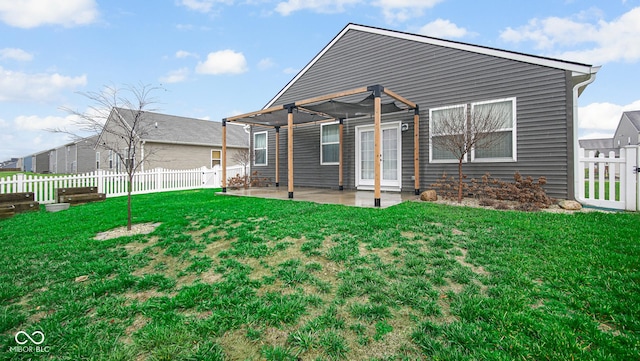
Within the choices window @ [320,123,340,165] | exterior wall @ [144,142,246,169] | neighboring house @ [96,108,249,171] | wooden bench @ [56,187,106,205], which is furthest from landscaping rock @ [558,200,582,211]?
exterior wall @ [144,142,246,169]

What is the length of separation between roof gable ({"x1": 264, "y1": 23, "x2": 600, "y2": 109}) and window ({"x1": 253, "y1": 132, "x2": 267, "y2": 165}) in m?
2.16

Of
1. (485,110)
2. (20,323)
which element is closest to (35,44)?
(20,323)

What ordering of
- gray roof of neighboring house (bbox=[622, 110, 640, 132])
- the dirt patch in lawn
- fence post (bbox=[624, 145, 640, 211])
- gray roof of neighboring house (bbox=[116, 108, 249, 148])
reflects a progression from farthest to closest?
gray roof of neighboring house (bbox=[622, 110, 640, 132]) → gray roof of neighboring house (bbox=[116, 108, 249, 148]) → fence post (bbox=[624, 145, 640, 211]) → the dirt patch in lawn

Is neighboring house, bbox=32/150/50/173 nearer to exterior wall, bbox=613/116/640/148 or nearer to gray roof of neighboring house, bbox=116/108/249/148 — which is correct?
gray roof of neighboring house, bbox=116/108/249/148

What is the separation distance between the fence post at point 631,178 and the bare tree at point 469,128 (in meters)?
2.25

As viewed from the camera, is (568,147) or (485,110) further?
(485,110)

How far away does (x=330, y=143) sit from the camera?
1036 centimetres

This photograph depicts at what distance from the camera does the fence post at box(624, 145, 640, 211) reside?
18.1 feet

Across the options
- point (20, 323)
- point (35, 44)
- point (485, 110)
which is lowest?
point (20, 323)

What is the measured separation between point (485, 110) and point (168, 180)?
40.5ft

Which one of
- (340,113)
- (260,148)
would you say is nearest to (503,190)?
(340,113)

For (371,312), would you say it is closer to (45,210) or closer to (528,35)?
(45,210)

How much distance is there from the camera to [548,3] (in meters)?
8.63

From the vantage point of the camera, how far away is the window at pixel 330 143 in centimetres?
1021
